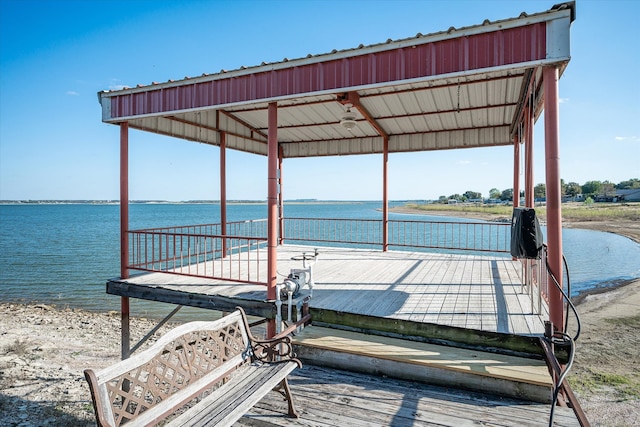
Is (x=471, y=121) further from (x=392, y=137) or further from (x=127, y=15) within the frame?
(x=127, y=15)

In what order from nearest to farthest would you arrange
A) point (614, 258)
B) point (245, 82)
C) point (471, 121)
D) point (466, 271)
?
point (245, 82), point (466, 271), point (471, 121), point (614, 258)

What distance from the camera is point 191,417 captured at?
95.3 inches

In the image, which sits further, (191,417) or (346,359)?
(346,359)

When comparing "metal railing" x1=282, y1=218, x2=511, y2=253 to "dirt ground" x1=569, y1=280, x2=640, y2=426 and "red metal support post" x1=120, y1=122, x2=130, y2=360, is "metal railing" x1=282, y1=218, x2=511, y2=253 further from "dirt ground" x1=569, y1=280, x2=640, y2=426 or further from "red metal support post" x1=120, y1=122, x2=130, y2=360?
"red metal support post" x1=120, y1=122, x2=130, y2=360

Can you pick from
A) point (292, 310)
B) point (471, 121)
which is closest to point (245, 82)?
point (292, 310)

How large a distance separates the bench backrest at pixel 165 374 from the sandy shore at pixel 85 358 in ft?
13.9

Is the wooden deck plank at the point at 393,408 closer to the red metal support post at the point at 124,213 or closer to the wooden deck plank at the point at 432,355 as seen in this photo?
the wooden deck plank at the point at 432,355

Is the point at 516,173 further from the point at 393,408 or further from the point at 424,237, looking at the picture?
the point at 393,408

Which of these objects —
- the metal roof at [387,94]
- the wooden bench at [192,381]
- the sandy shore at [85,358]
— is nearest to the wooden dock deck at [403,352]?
the wooden bench at [192,381]

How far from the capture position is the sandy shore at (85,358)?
5905mm

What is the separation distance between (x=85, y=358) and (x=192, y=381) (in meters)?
8.12

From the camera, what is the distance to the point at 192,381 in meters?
2.74

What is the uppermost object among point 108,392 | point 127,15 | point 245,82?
point 127,15

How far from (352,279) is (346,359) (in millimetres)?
2245
